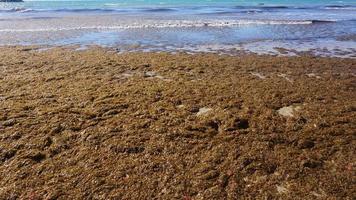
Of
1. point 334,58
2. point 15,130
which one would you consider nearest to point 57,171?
point 15,130

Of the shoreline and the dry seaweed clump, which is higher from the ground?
the shoreline

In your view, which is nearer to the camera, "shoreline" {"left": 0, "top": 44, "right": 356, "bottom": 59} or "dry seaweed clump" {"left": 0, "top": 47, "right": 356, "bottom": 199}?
"dry seaweed clump" {"left": 0, "top": 47, "right": 356, "bottom": 199}

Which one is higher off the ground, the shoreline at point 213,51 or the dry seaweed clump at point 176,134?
the shoreline at point 213,51

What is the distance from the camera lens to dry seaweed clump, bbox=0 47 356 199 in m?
4.93

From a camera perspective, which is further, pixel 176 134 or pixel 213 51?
pixel 213 51

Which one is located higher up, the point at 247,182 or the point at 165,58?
the point at 165,58

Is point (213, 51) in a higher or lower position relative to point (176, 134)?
higher

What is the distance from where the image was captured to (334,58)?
13859 millimetres

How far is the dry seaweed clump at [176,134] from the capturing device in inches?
194

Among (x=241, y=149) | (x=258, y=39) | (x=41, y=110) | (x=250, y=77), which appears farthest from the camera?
(x=258, y=39)

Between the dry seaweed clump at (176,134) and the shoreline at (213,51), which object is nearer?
the dry seaweed clump at (176,134)

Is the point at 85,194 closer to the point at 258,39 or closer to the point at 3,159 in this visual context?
the point at 3,159

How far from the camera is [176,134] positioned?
6555mm

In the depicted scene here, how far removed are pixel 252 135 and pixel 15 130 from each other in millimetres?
4971
